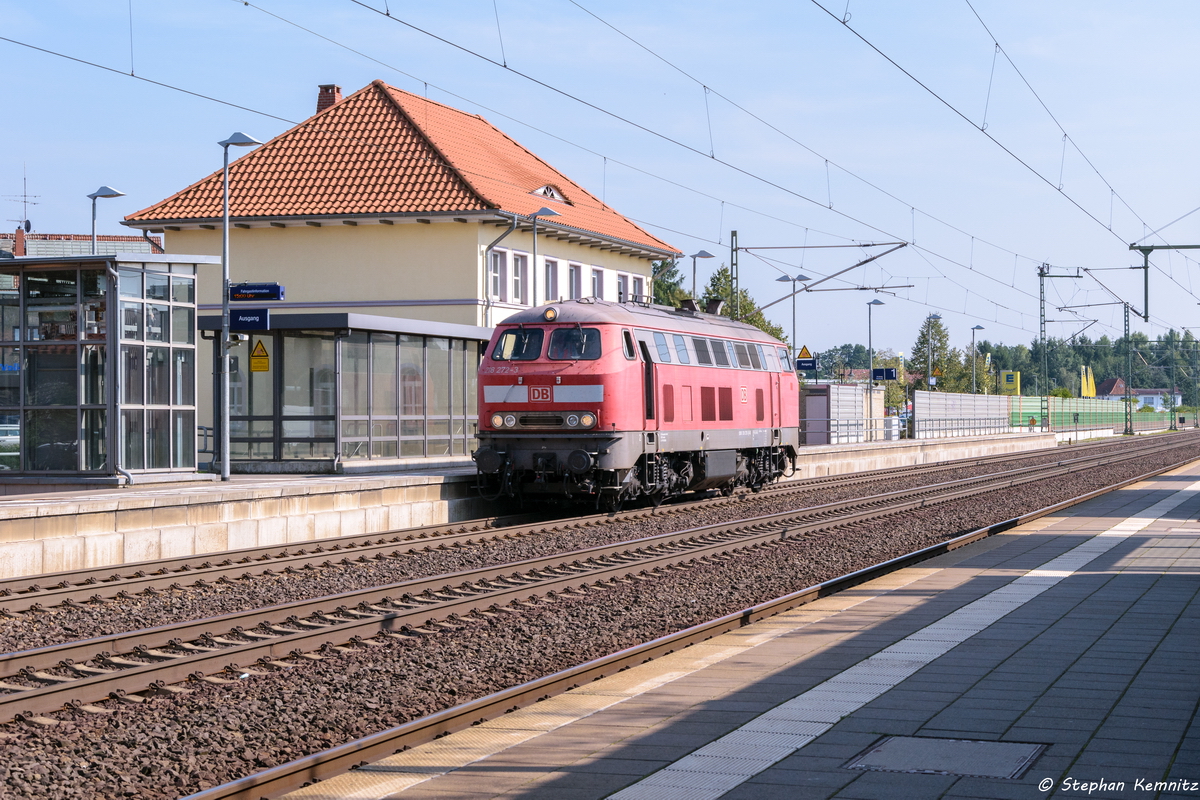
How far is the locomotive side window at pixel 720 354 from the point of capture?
23594 millimetres

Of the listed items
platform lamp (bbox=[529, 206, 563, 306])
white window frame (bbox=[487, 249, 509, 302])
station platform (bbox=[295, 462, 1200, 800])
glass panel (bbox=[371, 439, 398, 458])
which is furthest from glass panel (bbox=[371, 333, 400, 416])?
station platform (bbox=[295, 462, 1200, 800])

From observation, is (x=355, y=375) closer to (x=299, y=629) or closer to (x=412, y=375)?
(x=412, y=375)

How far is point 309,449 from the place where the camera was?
22.7m

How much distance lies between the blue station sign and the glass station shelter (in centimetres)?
241

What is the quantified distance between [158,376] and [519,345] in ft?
18.2

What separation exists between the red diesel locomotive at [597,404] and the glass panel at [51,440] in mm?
5911

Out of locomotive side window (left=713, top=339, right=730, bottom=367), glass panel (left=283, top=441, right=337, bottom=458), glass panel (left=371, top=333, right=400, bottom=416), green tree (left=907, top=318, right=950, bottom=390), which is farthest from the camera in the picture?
green tree (left=907, top=318, right=950, bottom=390)

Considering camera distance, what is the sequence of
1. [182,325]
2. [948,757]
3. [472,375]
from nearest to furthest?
[948,757], [182,325], [472,375]

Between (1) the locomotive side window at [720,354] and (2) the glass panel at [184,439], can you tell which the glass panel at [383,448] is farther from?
(1) the locomotive side window at [720,354]

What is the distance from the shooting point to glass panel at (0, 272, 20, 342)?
1855 cm

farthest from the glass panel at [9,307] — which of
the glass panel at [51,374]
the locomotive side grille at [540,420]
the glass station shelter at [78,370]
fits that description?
the locomotive side grille at [540,420]

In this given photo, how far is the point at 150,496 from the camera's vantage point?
15516 mm

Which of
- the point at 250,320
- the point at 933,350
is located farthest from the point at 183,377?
the point at 933,350

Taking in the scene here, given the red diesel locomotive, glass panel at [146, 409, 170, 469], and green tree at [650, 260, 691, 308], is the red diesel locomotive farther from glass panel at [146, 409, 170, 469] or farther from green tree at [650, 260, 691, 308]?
green tree at [650, 260, 691, 308]
